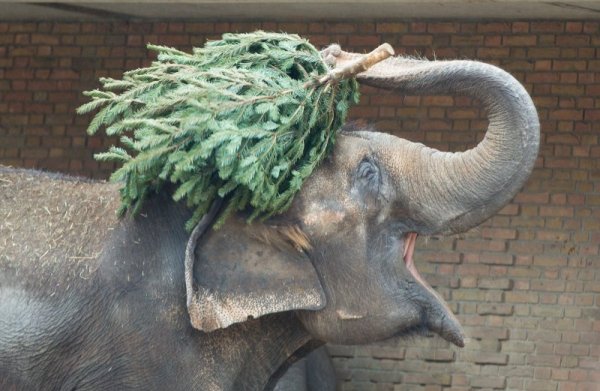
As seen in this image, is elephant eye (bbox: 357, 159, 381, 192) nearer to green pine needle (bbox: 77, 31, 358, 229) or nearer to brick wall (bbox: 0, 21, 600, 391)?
green pine needle (bbox: 77, 31, 358, 229)

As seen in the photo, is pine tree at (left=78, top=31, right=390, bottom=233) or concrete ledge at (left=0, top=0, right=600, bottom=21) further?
concrete ledge at (left=0, top=0, right=600, bottom=21)

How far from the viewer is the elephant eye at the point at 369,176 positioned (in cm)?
549

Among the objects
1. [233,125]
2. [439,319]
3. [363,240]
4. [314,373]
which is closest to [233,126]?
[233,125]

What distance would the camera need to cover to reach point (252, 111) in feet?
17.6

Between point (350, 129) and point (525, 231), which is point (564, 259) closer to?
point (525, 231)

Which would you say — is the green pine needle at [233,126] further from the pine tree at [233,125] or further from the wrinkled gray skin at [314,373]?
the wrinkled gray skin at [314,373]

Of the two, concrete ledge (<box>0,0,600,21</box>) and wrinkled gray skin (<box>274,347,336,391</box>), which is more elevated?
concrete ledge (<box>0,0,600,21</box>)

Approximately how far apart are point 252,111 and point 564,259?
528cm

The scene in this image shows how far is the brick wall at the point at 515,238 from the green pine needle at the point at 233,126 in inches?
188

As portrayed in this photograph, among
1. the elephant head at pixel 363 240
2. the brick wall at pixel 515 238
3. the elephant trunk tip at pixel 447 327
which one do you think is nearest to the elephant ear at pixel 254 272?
the elephant head at pixel 363 240

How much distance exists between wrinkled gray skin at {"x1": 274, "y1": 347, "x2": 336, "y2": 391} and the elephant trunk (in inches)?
168

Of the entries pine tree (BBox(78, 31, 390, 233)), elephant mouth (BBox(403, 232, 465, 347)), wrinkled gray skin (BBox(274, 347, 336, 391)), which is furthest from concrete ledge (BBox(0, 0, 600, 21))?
elephant mouth (BBox(403, 232, 465, 347))

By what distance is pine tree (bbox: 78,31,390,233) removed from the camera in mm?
5266

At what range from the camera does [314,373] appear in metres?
10.0
